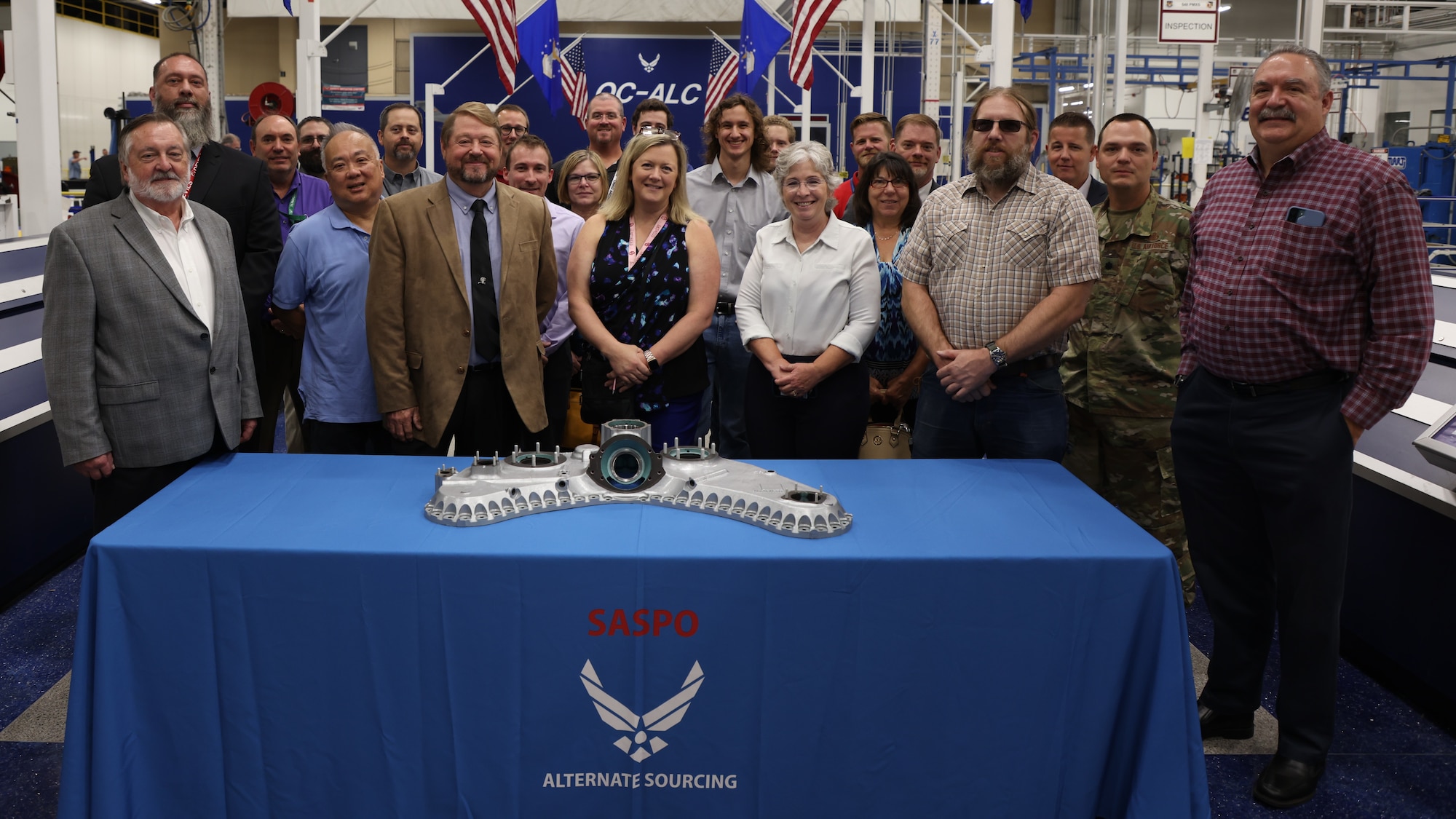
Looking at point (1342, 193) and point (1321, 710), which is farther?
point (1321, 710)

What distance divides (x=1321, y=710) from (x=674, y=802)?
1.65m

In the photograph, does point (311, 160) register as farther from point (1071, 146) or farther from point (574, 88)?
point (574, 88)

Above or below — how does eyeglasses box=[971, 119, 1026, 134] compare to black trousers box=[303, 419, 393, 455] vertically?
above

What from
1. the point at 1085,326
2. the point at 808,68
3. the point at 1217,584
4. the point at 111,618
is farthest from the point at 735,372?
the point at 808,68

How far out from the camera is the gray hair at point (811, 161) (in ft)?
11.2

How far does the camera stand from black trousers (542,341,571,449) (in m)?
3.82

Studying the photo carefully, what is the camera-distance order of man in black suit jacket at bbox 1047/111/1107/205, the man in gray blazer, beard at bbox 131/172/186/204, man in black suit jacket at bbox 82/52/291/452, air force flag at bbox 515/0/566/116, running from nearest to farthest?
the man in gray blazer
beard at bbox 131/172/186/204
man in black suit jacket at bbox 82/52/291/452
man in black suit jacket at bbox 1047/111/1107/205
air force flag at bbox 515/0/566/116

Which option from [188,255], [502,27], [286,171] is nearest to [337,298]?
[188,255]

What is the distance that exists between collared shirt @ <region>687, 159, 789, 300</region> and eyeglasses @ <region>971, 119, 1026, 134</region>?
134 cm

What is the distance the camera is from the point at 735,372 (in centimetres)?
412

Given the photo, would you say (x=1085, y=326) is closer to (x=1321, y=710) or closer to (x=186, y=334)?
(x=1321, y=710)

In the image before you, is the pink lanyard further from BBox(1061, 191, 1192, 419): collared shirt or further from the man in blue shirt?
BBox(1061, 191, 1192, 419): collared shirt

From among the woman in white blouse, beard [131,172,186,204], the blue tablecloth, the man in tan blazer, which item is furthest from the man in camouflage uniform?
beard [131,172,186,204]

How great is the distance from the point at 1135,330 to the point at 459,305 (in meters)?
2.31
